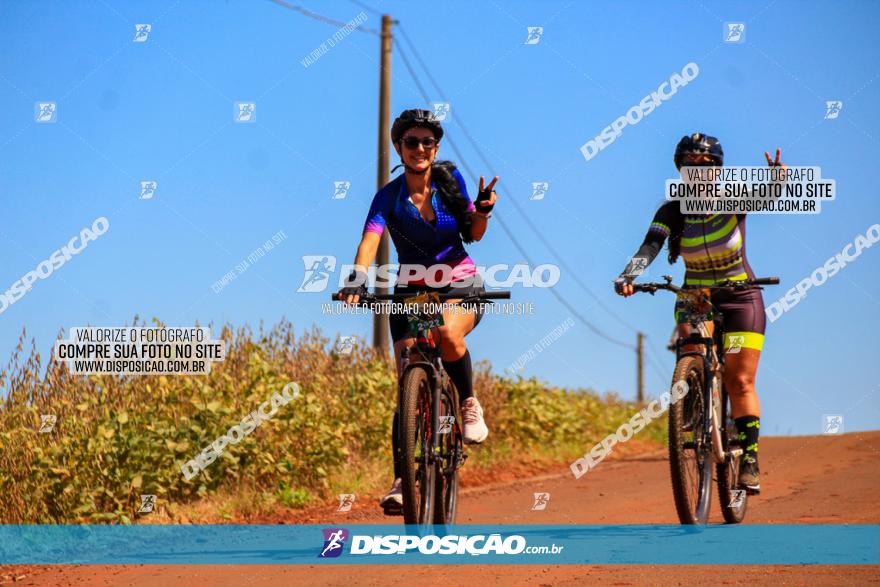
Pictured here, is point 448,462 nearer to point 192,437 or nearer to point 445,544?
point 445,544

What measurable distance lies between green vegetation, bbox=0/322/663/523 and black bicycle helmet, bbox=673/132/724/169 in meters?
4.41

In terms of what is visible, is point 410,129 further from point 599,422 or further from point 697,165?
point 599,422

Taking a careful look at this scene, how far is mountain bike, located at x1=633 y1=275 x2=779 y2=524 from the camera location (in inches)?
314

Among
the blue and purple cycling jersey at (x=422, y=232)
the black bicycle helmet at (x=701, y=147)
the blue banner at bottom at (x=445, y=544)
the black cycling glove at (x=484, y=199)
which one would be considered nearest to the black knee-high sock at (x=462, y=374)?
the blue and purple cycling jersey at (x=422, y=232)

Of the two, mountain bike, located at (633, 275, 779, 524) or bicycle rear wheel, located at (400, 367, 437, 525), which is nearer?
bicycle rear wheel, located at (400, 367, 437, 525)

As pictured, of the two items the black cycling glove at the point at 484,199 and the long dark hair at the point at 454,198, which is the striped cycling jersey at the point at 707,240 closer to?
the long dark hair at the point at 454,198

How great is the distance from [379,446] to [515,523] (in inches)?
156

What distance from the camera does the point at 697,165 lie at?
845 cm

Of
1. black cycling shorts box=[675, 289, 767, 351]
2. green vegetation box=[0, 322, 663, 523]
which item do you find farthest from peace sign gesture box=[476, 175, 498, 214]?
green vegetation box=[0, 322, 663, 523]

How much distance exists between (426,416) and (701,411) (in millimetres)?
2186


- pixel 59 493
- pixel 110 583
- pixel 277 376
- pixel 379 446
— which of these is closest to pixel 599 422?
pixel 379 446

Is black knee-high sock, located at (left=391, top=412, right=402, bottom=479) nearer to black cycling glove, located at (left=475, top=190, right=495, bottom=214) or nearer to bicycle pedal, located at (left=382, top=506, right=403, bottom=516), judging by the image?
bicycle pedal, located at (left=382, top=506, right=403, bottom=516)

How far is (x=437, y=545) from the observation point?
7.33 metres

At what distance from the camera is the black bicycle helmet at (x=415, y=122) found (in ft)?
24.7
